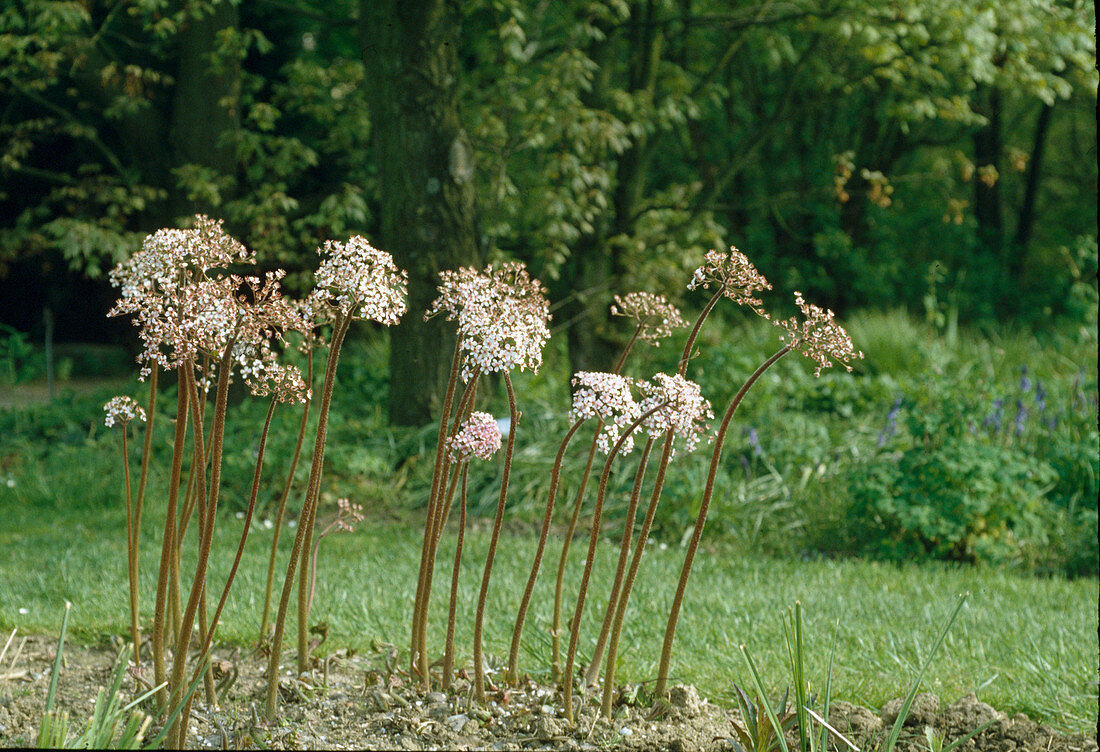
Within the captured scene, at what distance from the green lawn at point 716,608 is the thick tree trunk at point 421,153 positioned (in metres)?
1.62

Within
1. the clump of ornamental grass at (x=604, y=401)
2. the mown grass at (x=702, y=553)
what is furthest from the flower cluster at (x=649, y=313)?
the mown grass at (x=702, y=553)

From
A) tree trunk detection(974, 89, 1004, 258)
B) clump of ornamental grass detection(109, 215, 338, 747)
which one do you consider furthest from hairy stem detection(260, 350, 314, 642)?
tree trunk detection(974, 89, 1004, 258)

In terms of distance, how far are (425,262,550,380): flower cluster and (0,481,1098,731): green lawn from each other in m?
1.11

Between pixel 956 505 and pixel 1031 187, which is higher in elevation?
pixel 1031 187

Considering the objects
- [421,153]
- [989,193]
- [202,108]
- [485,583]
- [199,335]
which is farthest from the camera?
[989,193]

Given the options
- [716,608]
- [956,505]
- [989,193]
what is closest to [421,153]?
[716,608]

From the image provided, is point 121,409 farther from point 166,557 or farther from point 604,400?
point 604,400

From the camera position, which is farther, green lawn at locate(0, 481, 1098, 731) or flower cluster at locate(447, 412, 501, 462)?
green lawn at locate(0, 481, 1098, 731)

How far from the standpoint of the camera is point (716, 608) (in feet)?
13.1

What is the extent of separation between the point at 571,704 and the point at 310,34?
9591 millimetres

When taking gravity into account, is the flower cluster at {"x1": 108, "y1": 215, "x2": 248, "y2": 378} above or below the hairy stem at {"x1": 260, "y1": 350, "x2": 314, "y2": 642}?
above

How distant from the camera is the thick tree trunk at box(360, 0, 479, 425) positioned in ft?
20.9

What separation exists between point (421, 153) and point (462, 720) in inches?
186

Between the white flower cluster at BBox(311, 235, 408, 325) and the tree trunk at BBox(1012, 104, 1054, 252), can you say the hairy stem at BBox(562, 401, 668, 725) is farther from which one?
the tree trunk at BBox(1012, 104, 1054, 252)
